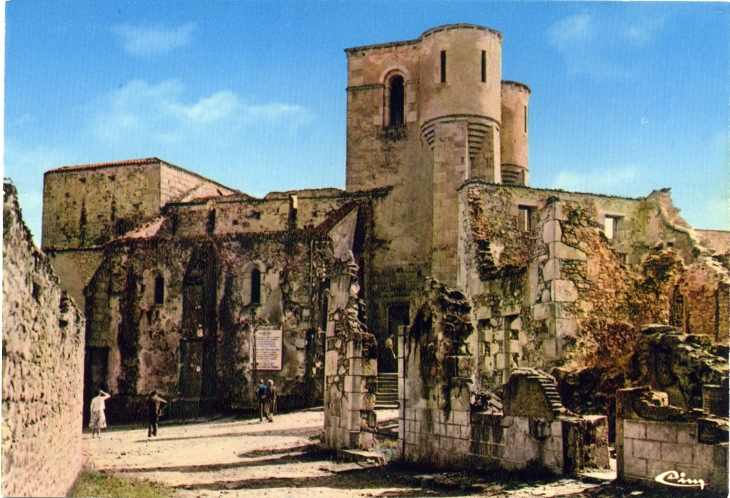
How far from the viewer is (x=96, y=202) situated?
39.1 meters

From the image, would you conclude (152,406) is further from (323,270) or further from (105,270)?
(105,270)

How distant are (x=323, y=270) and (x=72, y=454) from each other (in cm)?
1757

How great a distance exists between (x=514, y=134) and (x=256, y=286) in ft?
43.2

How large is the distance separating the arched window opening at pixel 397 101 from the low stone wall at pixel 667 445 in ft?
85.1

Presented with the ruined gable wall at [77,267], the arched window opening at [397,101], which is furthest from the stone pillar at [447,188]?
the ruined gable wall at [77,267]

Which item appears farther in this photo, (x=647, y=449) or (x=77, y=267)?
(x=77, y=267)

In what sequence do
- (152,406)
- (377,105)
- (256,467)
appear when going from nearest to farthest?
(256,467) → (152,406) → (377,105)

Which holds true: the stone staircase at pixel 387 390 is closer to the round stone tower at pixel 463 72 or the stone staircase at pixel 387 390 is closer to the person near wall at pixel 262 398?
the person near wall at pixel 262 398

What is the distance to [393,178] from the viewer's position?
3631cm

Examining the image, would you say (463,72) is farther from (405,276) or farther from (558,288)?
(558,288)

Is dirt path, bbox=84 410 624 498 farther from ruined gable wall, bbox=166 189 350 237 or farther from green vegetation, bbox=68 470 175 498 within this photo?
ruined gable wall, bbox=166 189 350 237

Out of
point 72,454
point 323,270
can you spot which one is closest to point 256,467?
point 72,454

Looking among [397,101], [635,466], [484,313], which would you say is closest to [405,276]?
[397,101]

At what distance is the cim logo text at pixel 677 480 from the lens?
426 inches
